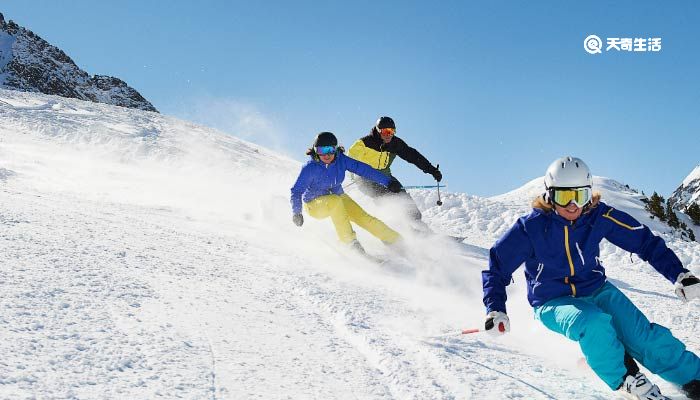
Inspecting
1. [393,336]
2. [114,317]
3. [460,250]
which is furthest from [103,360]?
[460,250]

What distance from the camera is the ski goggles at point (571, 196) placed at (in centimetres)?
355

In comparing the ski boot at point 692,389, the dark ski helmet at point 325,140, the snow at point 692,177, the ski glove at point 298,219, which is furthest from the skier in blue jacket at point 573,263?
the snow at point 692,177

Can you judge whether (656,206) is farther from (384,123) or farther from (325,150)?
(325,150)

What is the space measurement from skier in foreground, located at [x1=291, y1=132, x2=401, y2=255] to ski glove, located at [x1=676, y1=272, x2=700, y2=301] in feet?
12.5

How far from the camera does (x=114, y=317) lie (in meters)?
3.30

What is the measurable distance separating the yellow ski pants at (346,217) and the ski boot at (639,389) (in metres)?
4.08

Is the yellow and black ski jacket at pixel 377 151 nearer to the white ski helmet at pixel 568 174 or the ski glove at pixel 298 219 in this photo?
the ski glove at pixel 298 219

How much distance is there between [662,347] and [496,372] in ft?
2.98

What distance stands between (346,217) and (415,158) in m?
2.78

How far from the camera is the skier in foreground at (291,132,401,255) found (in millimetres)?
7098

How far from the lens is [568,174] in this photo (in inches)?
142

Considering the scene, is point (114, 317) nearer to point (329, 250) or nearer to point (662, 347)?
point (662, 347)

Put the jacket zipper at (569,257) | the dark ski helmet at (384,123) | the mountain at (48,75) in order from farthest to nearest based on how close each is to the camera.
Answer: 1. the mountain at (48,75)
2. the dark ski helmet at (384,123)
3. the jacket zipper at (569,257)

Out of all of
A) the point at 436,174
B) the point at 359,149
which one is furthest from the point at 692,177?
the point at 359,149
